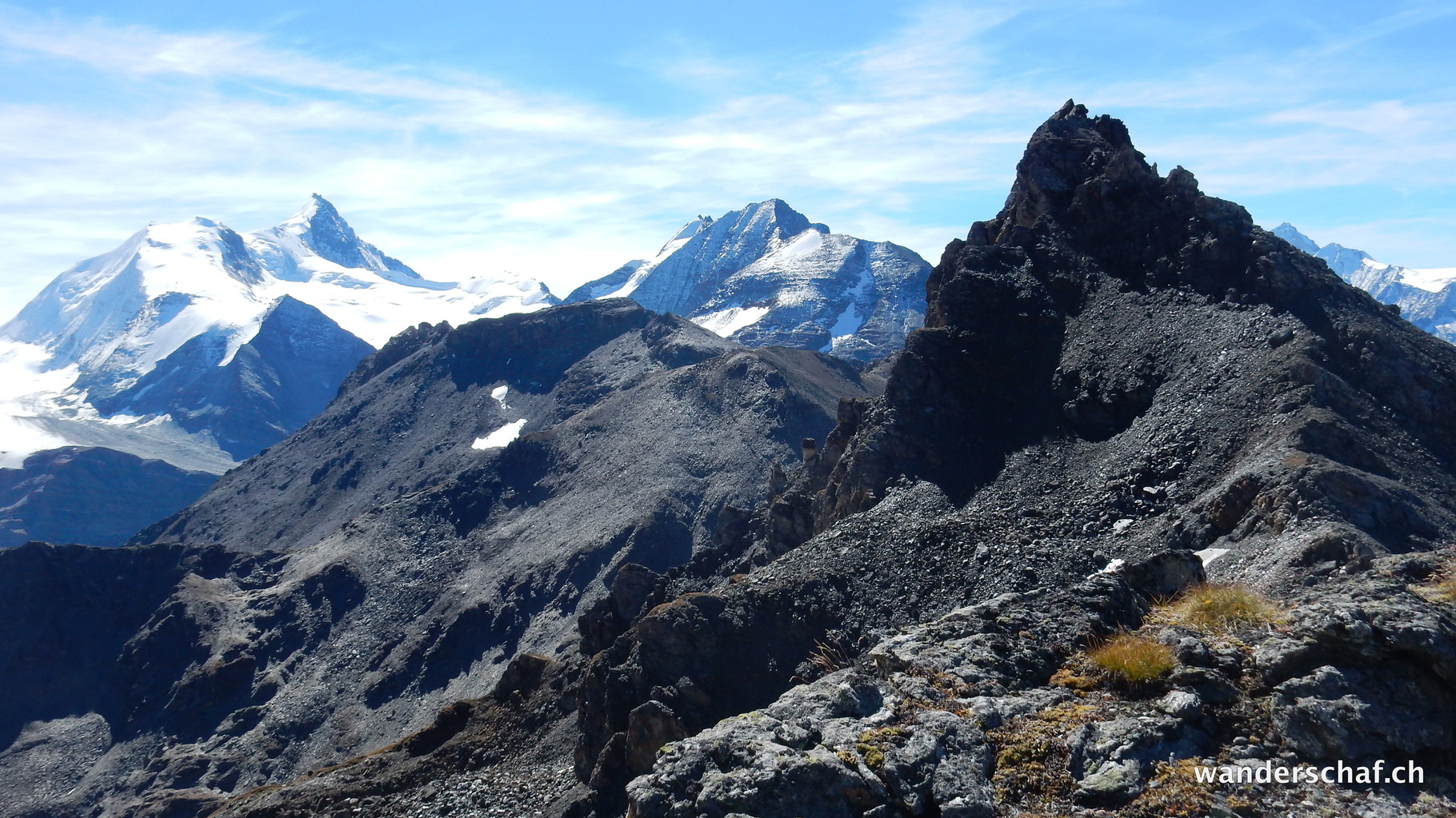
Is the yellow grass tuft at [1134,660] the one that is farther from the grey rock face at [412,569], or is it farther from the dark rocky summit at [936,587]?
the grey rock face at [412,569]

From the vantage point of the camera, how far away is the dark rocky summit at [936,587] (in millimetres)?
10727

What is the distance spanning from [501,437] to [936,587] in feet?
374

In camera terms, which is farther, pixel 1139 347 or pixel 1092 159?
pixel 1092 159

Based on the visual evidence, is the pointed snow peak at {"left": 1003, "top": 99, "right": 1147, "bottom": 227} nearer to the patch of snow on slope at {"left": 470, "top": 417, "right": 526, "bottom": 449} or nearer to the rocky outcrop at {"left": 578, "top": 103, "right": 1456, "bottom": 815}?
the rocky outcrop at {"left": 578, "top": 103, "right": 1456, "bottom": 815}

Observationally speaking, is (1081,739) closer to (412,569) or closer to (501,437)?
(412,569)

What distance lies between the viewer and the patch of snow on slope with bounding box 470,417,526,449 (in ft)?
457

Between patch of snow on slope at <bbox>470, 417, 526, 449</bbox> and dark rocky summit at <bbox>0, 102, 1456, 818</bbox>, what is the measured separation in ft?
64.4

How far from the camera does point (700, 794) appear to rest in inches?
430

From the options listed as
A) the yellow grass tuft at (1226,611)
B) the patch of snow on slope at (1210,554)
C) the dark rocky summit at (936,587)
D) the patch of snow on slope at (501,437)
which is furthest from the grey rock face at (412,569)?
the yellow grass tuft at (1226,611)

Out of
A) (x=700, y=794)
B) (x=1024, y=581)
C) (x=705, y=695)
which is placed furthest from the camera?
(x=705, y=695)

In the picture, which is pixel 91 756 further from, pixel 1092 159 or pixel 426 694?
pixel 1092 159

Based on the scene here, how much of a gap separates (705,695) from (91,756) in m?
76.7

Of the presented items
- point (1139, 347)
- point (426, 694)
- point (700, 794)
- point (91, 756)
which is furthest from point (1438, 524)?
point (91, 756)

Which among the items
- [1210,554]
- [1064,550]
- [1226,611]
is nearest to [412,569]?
[1064,550]
